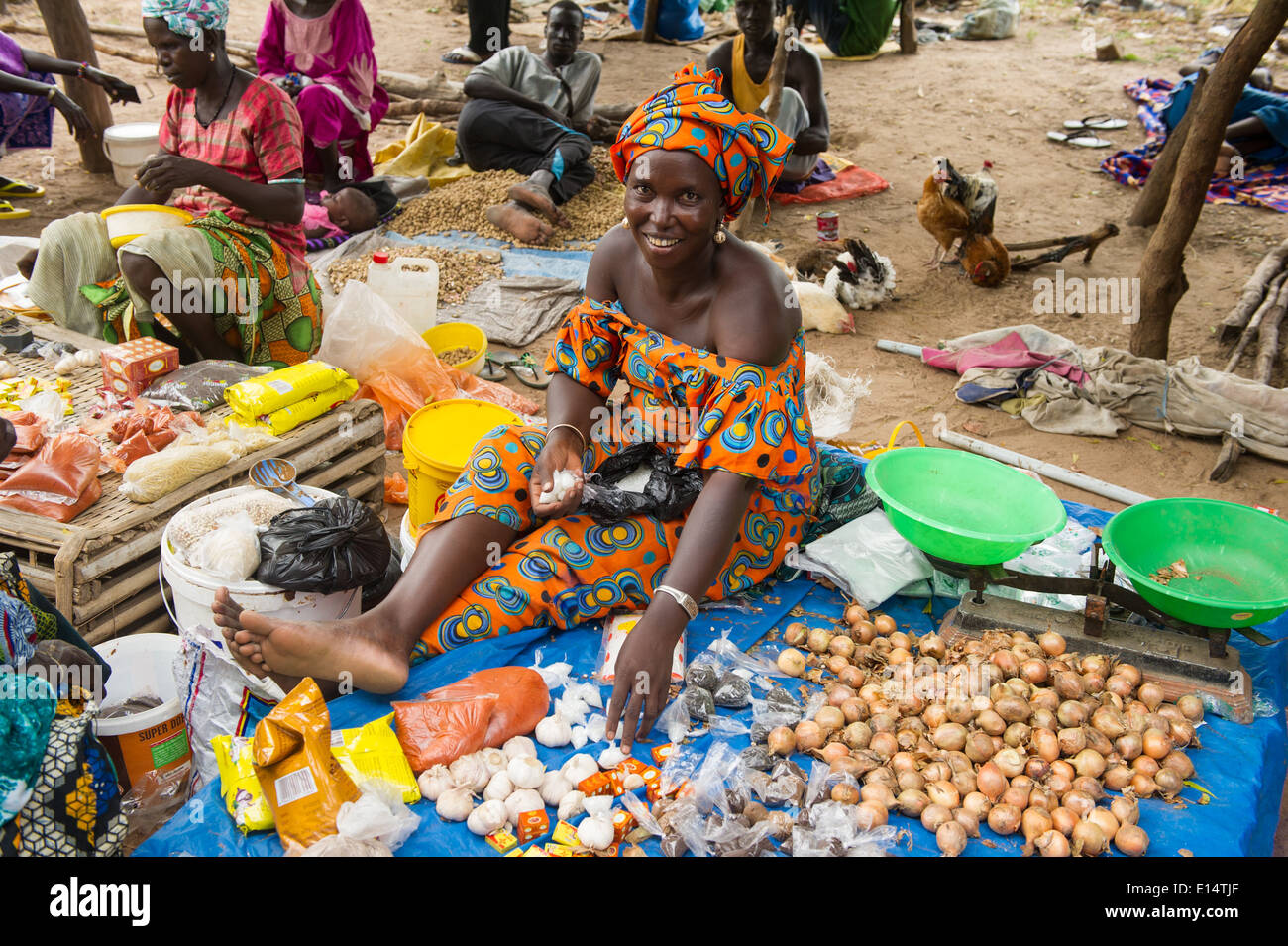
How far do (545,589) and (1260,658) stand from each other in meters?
1.83

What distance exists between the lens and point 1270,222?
6.60m

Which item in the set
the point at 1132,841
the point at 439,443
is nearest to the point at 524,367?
the point at 439,443

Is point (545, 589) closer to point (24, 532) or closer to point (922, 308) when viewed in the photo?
point (24, 532)

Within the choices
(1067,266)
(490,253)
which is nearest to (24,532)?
(490,253)

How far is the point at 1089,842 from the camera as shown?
A: 1855mm

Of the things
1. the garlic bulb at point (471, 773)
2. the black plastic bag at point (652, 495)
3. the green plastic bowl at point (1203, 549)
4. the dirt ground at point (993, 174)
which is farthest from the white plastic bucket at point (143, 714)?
the dirt ground at point (993, 174)

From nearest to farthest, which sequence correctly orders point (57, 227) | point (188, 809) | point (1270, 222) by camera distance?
point (188, 809) → point (57, 227) → point (1270, 222)

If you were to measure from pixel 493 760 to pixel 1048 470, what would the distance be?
2.70 metres

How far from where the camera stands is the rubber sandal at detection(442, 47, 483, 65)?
9.56 meters

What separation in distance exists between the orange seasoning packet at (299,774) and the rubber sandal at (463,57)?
902cm

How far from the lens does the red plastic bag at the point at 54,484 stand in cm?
246

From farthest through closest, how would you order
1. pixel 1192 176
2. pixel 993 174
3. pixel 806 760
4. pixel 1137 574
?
pixel 993 174
pixel 1192 176
pixel 1137 574
pixel 806 760

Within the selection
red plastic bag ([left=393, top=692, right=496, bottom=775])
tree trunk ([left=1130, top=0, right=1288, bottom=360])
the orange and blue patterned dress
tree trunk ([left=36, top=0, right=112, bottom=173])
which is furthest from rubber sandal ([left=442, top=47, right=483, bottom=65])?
red plastic bag ([left=393, top=692, right=496, bottom=775])

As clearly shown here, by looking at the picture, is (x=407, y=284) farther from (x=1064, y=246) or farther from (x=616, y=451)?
(x=1064, y=246)
